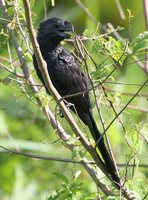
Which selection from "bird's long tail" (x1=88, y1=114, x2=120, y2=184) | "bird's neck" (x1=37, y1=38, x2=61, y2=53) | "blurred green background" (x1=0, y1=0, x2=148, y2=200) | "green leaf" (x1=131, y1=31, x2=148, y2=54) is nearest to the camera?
"green leaf" (x1=131, y1=31, x2=148, y2=54)

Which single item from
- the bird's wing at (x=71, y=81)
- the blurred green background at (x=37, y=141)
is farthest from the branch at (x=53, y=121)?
the blurred green background at (x=37, y=141)

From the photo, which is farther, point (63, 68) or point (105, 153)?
point (63, 68)

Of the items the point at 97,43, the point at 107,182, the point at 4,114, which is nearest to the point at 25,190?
the point at 4,114

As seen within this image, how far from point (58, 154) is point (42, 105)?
1.88 meters

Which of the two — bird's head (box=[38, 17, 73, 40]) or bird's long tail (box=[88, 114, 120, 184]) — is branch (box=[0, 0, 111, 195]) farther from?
bird's head (box=[38, 17, 73, 40])

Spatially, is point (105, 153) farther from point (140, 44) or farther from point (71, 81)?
point (140, 44)

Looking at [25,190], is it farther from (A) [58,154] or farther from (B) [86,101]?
(B) [86,101]

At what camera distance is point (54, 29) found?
3.75m

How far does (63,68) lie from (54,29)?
21 cm

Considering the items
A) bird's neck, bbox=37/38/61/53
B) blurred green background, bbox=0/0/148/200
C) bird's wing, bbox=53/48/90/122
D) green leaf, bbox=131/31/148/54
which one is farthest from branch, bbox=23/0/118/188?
blurred green background, bbox=0/0/148/200

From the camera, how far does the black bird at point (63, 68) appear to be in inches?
142

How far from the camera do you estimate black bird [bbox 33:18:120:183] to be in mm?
3613

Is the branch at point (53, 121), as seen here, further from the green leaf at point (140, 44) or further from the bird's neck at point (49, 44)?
the green leaf at point (140, 44)

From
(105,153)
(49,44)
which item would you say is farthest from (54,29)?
(105,153)
